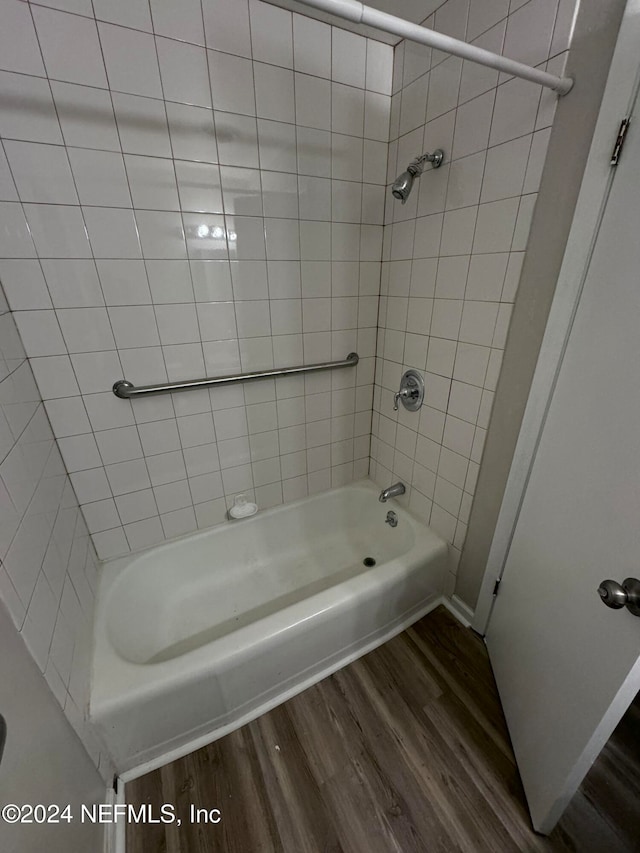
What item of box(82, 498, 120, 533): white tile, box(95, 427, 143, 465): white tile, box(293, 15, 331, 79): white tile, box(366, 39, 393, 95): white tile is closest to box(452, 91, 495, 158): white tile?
box(366, 39, 393, 95): white tile

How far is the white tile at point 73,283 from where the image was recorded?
1056 millimetres

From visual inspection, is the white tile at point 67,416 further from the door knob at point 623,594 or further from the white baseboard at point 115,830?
the door knob at point 623,594

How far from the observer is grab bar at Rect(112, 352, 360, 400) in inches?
48.6

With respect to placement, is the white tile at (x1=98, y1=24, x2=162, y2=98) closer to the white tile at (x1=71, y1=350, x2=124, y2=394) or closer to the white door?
the white tile at (x1=71, y1=350, x2=124, y2=394)

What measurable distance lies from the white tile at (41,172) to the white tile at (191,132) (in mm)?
336

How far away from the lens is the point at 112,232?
109 cm

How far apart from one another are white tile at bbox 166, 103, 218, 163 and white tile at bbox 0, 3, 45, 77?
12.9 inches

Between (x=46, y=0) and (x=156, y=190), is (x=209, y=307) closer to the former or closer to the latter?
(x=156, y=190)

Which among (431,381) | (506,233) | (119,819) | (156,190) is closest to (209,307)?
(156,190)

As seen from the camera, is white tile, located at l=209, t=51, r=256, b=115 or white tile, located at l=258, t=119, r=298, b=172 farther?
white tile, located at l=258, t=119, r=298, b=172

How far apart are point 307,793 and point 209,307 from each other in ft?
5.40

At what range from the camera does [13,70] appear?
889 mm

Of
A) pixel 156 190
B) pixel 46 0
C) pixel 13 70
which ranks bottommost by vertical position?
pixel 156 190

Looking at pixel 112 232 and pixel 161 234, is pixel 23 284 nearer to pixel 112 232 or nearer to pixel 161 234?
pixel 112 232
